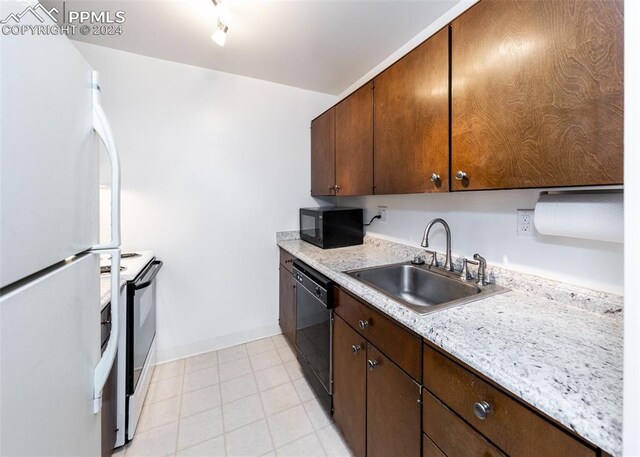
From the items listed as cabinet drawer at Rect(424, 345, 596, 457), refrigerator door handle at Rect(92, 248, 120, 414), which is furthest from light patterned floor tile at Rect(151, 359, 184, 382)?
cabinet drawer at Rect(424, 345, 596, 457)

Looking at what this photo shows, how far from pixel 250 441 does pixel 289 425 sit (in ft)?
0.76

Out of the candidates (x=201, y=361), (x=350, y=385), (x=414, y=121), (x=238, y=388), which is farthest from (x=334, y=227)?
(x=201, y=361)

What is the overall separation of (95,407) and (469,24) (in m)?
1.85

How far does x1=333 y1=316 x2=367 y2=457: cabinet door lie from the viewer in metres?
1.21

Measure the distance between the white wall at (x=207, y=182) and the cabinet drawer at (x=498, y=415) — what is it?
194 cm

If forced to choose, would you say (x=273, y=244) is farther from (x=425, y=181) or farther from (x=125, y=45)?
(x=125, y=45)

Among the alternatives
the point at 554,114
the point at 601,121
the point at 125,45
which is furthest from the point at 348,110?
the point at 125,45

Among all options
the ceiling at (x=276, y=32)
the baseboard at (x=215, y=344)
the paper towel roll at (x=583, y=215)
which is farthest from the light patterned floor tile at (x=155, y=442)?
the ceiling at (x=276, y=32)

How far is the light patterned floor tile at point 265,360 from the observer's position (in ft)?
6.92

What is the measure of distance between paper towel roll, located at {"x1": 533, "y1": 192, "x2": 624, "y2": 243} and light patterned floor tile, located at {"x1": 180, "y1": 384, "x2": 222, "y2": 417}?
2.10 m

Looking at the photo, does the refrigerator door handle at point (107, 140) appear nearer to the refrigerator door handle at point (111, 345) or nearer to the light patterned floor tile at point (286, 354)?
the refrigerator door handle at point (111, 345)

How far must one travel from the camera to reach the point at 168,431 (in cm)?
151

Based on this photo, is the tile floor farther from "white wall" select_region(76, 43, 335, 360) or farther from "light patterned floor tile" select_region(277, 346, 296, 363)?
"white wall" select_region(76, 43, 335, 360)

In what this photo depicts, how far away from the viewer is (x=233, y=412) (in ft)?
5.41
